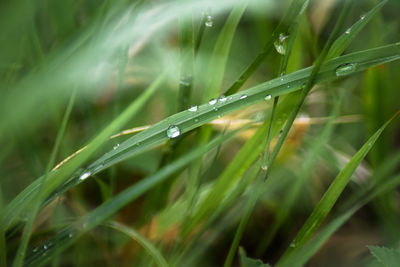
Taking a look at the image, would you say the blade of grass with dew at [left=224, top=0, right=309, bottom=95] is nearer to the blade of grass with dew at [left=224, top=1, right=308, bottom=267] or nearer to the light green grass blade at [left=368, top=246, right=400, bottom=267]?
the blade of grass with dew at [left=224, top=1, right=308, bottom=267]

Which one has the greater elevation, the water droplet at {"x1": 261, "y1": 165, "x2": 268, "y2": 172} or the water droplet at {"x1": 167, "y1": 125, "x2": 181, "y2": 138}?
the water droplet at {"x1": 167, "y1": 125, "x2": 181, "y2": 138}

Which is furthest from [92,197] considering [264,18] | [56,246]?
[264,18]

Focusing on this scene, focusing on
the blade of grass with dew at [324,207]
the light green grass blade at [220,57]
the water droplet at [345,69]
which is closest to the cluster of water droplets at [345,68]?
the water droplet at [345,69]

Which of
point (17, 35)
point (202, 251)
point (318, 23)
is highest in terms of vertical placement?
point (318, 23)

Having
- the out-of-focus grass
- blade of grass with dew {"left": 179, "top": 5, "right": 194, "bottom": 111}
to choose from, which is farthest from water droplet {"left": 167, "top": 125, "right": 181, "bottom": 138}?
blade of grass with dew {"left": 179, "top": 5, "right": 194, "bottom": 111}

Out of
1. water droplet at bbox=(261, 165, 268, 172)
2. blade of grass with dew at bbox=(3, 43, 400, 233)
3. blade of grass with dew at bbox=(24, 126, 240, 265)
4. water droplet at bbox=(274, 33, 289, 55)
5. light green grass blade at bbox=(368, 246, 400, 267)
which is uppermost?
water droplet at bbox=(274, 33, 289, 55)

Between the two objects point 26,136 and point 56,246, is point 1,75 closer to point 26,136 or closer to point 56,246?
point 26,136
